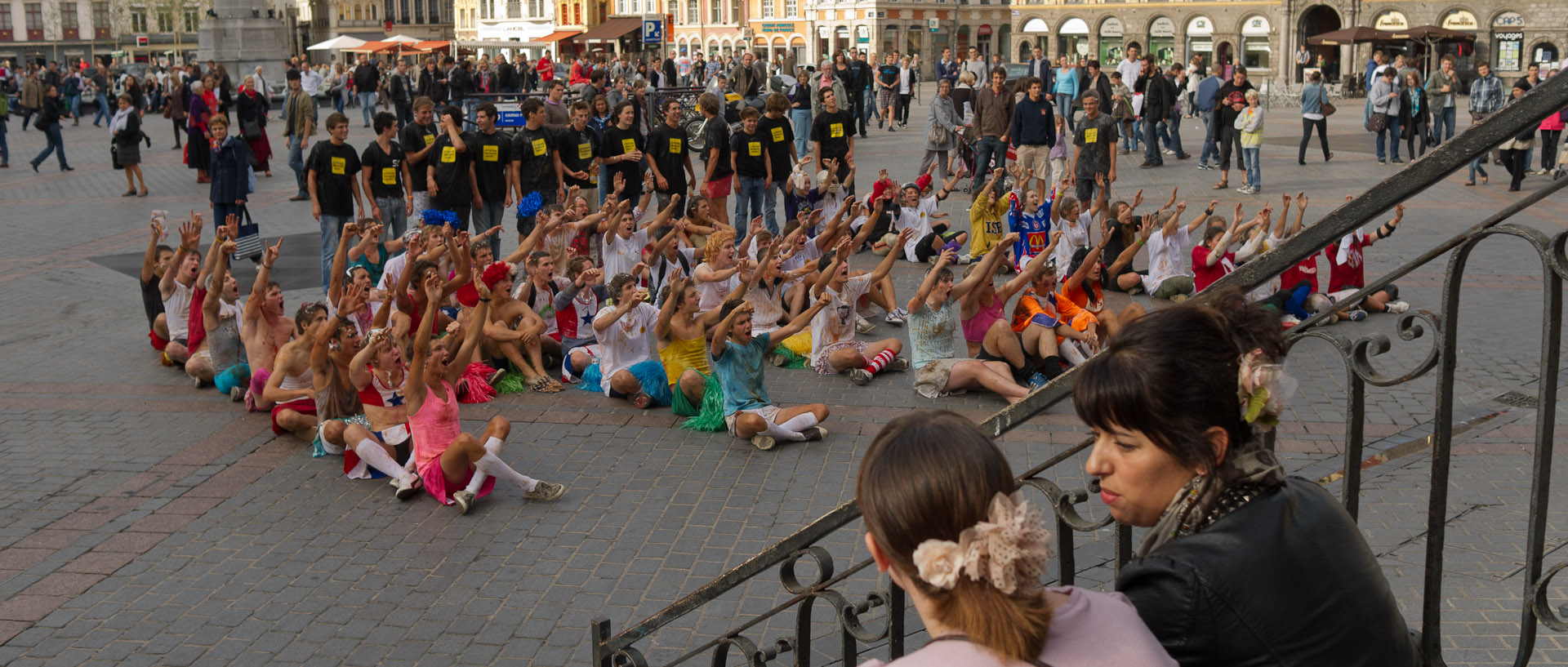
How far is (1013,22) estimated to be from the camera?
248 ft

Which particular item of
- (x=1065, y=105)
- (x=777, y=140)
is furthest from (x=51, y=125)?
(x=1065, y=105)

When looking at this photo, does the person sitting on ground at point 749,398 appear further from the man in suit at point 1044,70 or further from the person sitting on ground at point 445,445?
the man in suit at point 1044,70

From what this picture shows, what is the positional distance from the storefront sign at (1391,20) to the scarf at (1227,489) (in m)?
64.0

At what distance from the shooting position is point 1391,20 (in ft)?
196

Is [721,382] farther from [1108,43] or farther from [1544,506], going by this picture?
[1108,43]

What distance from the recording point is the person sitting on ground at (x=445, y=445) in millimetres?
7453

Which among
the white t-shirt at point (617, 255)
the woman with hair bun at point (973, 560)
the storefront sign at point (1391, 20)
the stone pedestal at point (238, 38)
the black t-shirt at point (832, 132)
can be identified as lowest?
the white t-shirt at point (617, 255)

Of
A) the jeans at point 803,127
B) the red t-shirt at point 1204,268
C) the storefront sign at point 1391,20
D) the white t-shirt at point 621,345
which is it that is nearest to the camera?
the white t-shirt at point 621,345

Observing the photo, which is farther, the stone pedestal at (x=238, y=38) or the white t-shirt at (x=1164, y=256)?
the stone pedestal at (x=238, y=38)

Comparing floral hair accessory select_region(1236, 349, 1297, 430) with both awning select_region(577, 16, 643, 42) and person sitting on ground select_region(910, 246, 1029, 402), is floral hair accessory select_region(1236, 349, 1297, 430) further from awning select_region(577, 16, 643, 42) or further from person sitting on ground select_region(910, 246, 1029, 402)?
awning select_region(577, 16, 643, 42)

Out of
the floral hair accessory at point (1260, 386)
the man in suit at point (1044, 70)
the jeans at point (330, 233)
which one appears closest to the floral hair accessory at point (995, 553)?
the floral hair accessory at point (1260, 386)

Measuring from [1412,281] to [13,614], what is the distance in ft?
38.3

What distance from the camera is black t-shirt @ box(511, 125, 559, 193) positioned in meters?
14.6

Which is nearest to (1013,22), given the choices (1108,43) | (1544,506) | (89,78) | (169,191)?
(1108,43)
